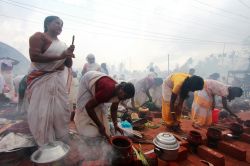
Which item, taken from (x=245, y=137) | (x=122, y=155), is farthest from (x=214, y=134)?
(x=122, y=155)

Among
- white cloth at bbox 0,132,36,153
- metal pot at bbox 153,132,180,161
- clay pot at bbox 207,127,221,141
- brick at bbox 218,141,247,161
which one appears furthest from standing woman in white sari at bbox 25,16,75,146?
brick at bbox 218,141,247,161

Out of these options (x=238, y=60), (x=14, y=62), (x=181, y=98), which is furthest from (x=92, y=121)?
(x=238, y=60)

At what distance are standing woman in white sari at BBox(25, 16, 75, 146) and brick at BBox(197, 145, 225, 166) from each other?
118 inches

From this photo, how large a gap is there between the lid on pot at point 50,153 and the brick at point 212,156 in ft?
9.97

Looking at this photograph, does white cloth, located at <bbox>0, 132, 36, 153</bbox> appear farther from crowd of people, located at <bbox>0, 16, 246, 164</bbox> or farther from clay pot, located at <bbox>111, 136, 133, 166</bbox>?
clay pot, located at <bbox>111, 136, 133, 166</bbox>

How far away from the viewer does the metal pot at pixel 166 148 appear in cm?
361

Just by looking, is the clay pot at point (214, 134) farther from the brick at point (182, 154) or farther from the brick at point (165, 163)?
the brick at point (165, 163)

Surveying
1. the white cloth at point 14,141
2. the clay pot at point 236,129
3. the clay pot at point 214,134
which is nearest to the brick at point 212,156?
the clay pot at point 214,134

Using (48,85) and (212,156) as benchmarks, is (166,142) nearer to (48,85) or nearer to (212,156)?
(212,156)

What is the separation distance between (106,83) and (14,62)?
29.8 ft

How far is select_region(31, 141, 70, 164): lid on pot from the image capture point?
2.31 m

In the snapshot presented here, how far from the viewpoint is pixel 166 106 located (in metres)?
→ 6.14

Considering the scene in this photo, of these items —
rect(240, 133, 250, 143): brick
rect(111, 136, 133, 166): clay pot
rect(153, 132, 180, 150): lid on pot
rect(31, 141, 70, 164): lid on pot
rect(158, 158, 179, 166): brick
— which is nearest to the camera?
rect(31, 141, 70, 164): lid on pot

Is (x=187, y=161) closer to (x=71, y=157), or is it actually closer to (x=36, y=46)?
(x=71, y=157)
